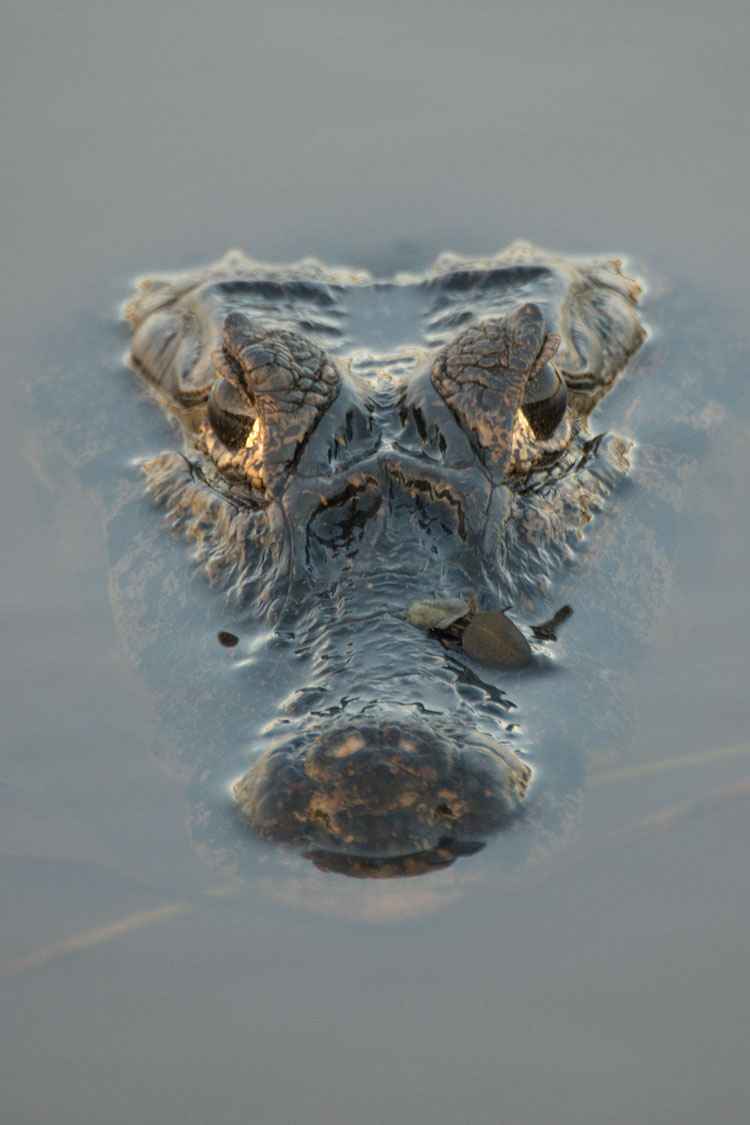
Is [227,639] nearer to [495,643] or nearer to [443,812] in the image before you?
[495,643]

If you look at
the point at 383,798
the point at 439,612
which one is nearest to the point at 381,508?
the point at 439,612

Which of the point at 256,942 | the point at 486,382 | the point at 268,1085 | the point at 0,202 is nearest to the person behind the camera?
the point at 268,1085

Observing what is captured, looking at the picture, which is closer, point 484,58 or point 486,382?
point 486,382

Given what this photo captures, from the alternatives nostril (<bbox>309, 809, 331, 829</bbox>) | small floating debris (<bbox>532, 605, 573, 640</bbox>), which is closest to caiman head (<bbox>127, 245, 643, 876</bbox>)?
nostril (<bbox>309, 809, 331, 829</bbox>)

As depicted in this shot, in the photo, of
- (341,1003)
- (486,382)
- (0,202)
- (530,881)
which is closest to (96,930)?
(341,1003)

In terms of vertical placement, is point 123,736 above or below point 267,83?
below

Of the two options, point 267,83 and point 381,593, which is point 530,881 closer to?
point 381,593

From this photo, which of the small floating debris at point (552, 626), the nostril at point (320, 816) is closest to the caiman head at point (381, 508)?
the nostril at point (320, 816)

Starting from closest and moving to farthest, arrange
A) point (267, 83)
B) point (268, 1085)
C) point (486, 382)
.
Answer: point (268, 1085)
point (486, 382)
point (267, 83)

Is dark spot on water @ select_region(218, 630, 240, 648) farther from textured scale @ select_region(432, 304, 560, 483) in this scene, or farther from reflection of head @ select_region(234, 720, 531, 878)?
textured scale @ select_region(432, 304, 560, 483)
